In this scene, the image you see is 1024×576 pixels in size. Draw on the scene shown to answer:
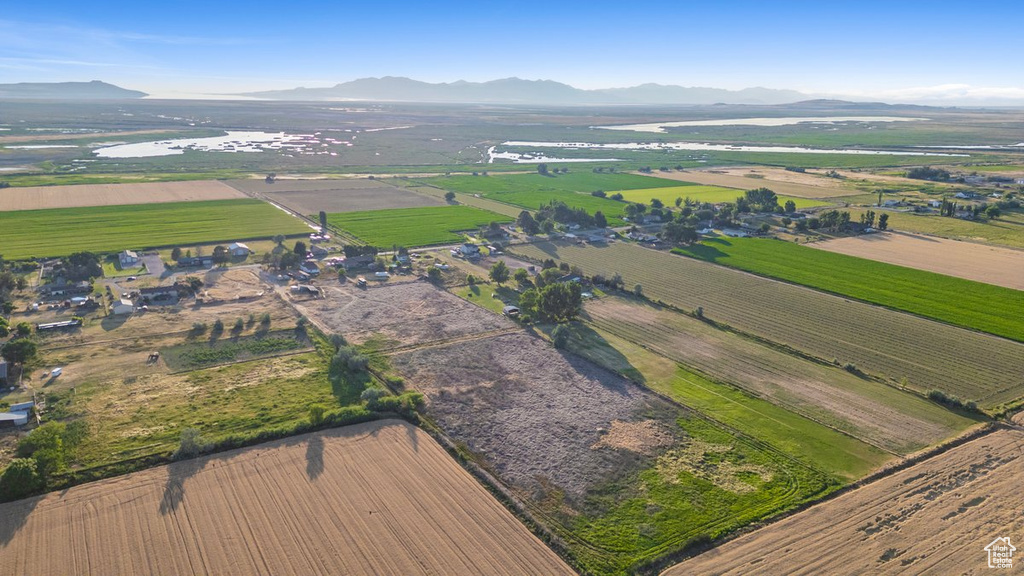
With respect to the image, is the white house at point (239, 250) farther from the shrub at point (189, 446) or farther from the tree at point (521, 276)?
the shrub at point (189, 446)

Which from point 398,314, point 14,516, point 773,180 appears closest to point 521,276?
point 398,314

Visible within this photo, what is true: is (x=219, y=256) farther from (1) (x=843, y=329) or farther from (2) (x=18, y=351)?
(1) (x=843, y=329)

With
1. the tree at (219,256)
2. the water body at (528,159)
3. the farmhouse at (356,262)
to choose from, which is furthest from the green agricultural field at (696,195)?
the tree at (219,256)

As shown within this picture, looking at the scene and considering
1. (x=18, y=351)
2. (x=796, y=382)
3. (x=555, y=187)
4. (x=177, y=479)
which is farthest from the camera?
(x=555, y=187)

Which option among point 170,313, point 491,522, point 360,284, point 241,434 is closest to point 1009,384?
point 491,522

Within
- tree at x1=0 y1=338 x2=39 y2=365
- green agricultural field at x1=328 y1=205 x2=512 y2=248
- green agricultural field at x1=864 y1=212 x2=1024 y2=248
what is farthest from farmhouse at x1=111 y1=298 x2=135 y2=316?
green agricultural field at x1=864 y1=212 x2=1024 y2=248

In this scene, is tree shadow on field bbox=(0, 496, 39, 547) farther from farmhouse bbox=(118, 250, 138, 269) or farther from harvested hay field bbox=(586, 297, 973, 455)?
farmhouse bbox=(118, 250, 138, 269)
